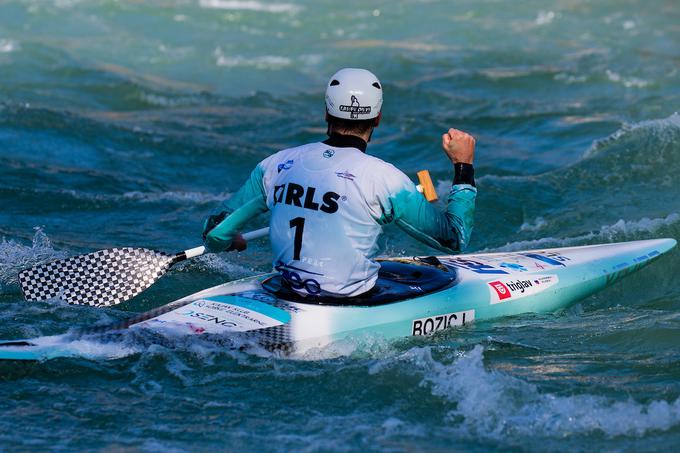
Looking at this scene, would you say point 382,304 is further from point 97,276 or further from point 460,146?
point 97,276

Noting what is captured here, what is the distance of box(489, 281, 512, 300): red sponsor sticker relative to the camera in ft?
19.9

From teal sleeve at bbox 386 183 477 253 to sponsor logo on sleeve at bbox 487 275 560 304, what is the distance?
0.95 m

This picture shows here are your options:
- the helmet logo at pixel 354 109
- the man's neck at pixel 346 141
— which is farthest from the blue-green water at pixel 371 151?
the helmet logo at pixel 354 109

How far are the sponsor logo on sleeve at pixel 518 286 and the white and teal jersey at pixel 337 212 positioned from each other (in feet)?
3.12

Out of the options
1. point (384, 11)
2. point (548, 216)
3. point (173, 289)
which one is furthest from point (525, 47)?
point (173, 289)

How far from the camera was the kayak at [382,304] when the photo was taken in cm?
517

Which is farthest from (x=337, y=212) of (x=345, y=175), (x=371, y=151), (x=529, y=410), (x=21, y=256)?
(x=371, y=151)

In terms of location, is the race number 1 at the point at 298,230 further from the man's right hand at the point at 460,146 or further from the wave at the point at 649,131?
the wave at the point at 649,131

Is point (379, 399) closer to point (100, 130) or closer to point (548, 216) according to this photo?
point (548, 216)

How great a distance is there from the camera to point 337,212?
4.99 meters

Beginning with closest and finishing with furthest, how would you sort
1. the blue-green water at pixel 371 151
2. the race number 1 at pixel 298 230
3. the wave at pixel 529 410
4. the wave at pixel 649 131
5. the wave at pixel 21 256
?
the wave at pixel 529 410, the blue-green water at pixel 371 151, the race number 1 at pixel 298 230, the wave at pixel 21 256, the wave at pixel 649 131

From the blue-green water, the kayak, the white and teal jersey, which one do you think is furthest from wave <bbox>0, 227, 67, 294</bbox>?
the white and teal jersey

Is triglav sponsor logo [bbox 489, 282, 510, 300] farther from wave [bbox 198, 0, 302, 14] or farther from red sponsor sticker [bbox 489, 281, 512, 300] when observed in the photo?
wave [bbox 198, 0, 302, 14]

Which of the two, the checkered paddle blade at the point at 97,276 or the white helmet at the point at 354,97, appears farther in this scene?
the checkered paddle blade at the point at 97,276
